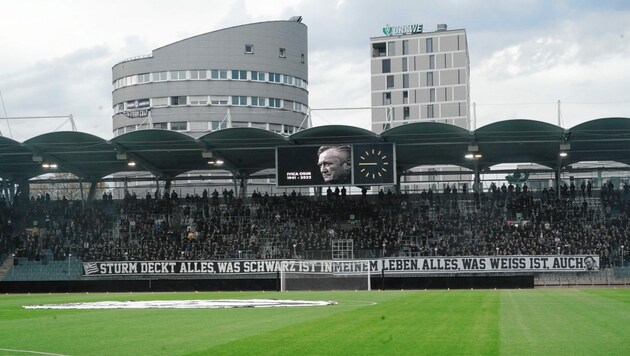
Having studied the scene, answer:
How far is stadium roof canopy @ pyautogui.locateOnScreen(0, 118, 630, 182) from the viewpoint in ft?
173

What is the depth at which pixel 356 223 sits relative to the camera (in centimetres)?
5984

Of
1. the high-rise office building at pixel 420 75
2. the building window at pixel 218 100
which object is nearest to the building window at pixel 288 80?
the building window at pixel 218 100

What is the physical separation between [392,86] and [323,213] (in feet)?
268

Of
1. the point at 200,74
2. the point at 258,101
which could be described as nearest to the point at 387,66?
the point at 258,101

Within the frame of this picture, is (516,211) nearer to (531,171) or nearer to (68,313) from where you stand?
(531,171)

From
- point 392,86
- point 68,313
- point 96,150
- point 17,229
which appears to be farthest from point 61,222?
point 392,86

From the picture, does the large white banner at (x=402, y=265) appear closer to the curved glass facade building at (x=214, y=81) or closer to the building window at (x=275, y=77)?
the curved glass facade building at (x=214, y=81)

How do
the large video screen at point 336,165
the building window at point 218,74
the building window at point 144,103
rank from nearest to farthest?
the large video screen at point 336,165 → the building window at point 218,74 → the building window at point 144,103

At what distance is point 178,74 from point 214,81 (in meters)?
4.56

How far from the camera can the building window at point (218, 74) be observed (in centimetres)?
10444

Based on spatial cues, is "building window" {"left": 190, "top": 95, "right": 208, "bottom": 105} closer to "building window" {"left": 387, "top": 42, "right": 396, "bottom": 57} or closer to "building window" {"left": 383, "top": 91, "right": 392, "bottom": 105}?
"building window" {"left": 383, "top": 91, "right": 392, "bottom": 105}

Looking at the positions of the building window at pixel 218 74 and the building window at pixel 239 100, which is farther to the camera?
the building window at pixel 239 100

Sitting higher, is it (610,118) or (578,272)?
(610,118)

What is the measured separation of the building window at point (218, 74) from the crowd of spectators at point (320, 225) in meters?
41.7
